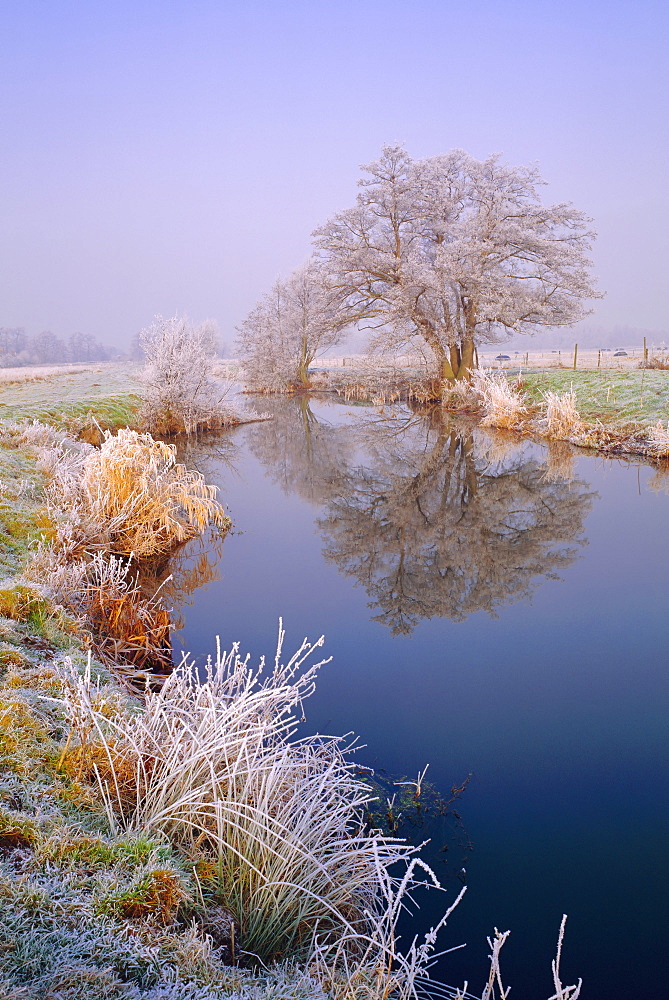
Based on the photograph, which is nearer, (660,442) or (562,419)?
(660,442)

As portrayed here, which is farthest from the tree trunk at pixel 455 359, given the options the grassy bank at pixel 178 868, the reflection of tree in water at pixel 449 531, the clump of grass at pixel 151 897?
the clump of grass at pixel 151 897

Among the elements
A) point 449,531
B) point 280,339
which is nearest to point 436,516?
point 449,531

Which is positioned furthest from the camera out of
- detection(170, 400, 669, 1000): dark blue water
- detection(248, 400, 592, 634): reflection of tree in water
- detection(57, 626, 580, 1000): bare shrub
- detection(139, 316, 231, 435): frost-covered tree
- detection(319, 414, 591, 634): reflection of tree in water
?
detection(139, 316, 231, 435): frost-covered tree

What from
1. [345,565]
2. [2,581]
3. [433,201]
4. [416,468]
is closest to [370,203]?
[433,201]

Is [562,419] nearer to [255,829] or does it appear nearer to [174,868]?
Answer: [255,829]

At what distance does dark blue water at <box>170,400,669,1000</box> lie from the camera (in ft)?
9.64

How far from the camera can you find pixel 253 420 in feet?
78.8

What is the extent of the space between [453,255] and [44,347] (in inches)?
4453

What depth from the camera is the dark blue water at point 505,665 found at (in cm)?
294

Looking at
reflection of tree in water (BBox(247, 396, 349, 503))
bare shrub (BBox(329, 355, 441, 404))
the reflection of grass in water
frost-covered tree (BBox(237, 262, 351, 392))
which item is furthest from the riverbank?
frost-covered tree (BBox(237, 262, 351, 392))

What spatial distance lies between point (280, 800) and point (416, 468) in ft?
37.7

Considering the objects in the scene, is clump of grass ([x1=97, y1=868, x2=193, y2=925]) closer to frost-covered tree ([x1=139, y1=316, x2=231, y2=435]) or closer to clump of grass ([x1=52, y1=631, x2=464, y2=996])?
clump of grass ([x1=52, y1=631, x2=464, y2=996])

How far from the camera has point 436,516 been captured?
32.9 feet

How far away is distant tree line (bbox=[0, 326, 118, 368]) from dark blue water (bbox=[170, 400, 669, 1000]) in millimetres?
103352
